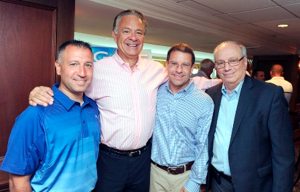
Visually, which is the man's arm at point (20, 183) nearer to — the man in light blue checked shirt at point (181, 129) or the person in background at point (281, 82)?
the man in light blue checked shirt at point (181, 129)

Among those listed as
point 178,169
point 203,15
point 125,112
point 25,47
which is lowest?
point 178,169

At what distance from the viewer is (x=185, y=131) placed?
→ 1.82 metres

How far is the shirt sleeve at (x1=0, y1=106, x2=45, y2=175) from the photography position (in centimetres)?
123

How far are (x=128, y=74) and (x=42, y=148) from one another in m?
0.76

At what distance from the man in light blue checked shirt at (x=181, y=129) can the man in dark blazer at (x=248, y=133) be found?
0.32 feet

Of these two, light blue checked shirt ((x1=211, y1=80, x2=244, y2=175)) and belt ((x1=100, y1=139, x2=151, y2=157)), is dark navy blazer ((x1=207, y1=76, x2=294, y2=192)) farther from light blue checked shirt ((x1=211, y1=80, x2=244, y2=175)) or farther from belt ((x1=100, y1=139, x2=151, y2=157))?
belt ((x1=100, y1=139, x2=151, y2=157))

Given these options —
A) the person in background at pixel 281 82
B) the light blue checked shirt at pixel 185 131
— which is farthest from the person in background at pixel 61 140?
the person in background at pixel 281 82

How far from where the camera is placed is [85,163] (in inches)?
54.7

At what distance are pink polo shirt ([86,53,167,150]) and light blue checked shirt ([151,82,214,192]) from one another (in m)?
0.09

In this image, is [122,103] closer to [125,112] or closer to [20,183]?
[125,112]

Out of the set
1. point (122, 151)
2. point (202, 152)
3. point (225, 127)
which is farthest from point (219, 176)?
point (122, 151)

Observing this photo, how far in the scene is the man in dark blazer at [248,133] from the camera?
5.10 ft

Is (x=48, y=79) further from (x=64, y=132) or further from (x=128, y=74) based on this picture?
(x=64, y=132)

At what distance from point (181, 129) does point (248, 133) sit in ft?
1.40
